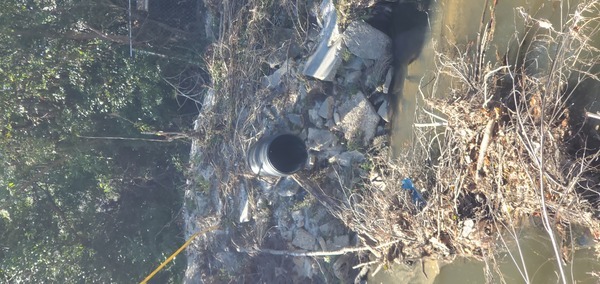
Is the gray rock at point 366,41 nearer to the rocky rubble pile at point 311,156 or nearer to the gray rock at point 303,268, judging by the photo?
the rocky rubble pile at point 311,156

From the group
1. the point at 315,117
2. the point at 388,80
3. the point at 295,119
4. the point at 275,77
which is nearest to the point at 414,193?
the point at 388,80

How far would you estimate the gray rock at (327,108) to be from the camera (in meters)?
5.90

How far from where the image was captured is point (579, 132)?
3.95m

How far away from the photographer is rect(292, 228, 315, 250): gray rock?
6.02 meters

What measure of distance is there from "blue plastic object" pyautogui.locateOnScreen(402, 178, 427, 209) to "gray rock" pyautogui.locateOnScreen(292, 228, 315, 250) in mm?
1578

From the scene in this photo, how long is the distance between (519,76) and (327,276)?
10.2ft

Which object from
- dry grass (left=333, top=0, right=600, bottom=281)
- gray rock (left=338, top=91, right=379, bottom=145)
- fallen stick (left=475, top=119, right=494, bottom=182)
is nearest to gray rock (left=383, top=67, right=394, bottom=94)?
gray rock (left=338, top=91, right=379, bottom=145)

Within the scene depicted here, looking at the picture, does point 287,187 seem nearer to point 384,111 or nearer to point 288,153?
point 288,153

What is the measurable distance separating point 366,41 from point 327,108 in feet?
3.06

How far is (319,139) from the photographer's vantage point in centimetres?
596

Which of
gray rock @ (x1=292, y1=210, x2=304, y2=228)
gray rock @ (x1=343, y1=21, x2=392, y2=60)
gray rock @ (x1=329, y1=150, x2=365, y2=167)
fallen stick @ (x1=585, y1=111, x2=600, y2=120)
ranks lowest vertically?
gray rock @ (x1=292, y1=210, x2=304, y2=228)

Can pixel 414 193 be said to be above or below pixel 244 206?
above

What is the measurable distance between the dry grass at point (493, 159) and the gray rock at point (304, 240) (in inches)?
32.6

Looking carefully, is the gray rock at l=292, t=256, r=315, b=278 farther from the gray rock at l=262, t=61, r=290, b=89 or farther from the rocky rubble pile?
the gray rock at l=262, t=61, r=290, b=89
